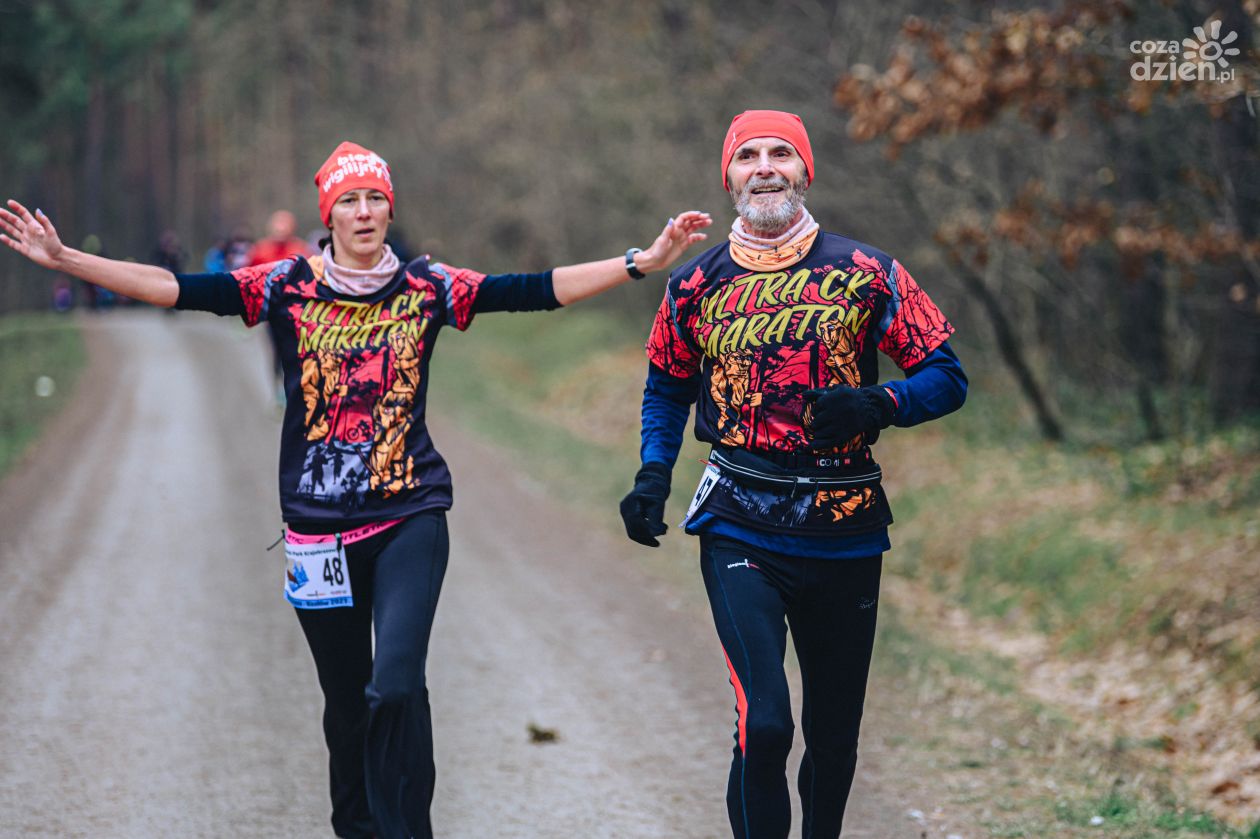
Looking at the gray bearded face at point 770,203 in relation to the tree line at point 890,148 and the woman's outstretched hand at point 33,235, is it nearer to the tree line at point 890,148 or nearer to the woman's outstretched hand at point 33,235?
the woman's outstretched hand at point 33,235

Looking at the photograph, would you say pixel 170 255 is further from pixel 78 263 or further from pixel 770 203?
pixel 770 203

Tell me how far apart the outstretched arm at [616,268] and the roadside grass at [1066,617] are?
8.24 ft

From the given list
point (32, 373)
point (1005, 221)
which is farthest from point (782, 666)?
point (32, 373)

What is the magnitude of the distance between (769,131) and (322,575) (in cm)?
187

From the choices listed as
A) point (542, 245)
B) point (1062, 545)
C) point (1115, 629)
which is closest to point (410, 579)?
point (1115, 629)

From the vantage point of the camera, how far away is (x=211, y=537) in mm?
11352

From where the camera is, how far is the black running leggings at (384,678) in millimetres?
4078

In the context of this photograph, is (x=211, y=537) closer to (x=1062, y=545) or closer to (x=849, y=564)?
(x=1062, y=545)

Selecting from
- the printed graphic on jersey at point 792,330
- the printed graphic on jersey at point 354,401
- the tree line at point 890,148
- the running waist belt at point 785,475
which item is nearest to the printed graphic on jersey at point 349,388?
the printed graphic on jersey at point 354,401

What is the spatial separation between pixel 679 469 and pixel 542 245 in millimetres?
15363

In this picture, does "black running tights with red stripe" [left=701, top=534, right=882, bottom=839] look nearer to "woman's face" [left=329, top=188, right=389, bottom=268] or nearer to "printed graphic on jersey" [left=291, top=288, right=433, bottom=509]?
"printed graphic on jersey" [left=291, top=288, right=433, bottom=509]

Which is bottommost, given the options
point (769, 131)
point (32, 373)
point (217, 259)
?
point (217, 259)

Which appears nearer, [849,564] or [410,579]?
[849,564]

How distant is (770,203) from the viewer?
12.8ft
